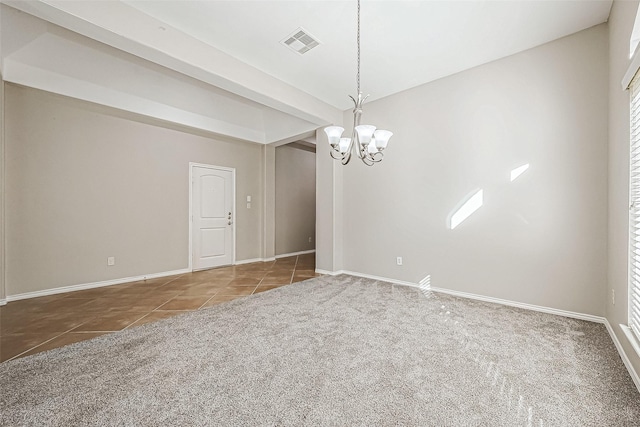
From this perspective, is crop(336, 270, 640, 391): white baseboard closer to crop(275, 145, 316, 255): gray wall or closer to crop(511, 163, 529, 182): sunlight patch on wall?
crop(511, 163, 529, 182): sunlight patch on wall

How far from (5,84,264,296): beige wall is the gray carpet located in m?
2.25

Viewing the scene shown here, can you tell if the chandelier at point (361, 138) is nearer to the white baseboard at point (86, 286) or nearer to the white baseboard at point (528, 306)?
the white baseboard at point (528, 306)

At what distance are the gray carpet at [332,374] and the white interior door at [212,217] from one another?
105 inches

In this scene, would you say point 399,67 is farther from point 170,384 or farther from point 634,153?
point 170,384

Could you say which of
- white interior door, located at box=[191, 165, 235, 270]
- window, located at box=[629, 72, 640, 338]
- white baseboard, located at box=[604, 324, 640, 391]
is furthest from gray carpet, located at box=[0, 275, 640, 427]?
white interior door, located at box=[191, 165, 235, 270]

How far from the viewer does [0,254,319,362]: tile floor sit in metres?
2.48

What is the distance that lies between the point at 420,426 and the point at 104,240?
483 centimetres

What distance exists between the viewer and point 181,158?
5.08 metres

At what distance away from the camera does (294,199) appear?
7422mm

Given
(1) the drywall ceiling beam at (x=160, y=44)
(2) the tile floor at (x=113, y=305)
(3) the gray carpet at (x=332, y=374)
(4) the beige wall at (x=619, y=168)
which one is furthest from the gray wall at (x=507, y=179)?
(2) the tile floor at (x=113, y=305)

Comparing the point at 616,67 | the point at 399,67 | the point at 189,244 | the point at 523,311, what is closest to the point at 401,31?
the point at 399,67

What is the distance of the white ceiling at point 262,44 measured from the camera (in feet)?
8.23

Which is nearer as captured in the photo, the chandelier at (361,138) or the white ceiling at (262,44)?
the chandelier at (361,138)

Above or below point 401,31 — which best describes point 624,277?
below
